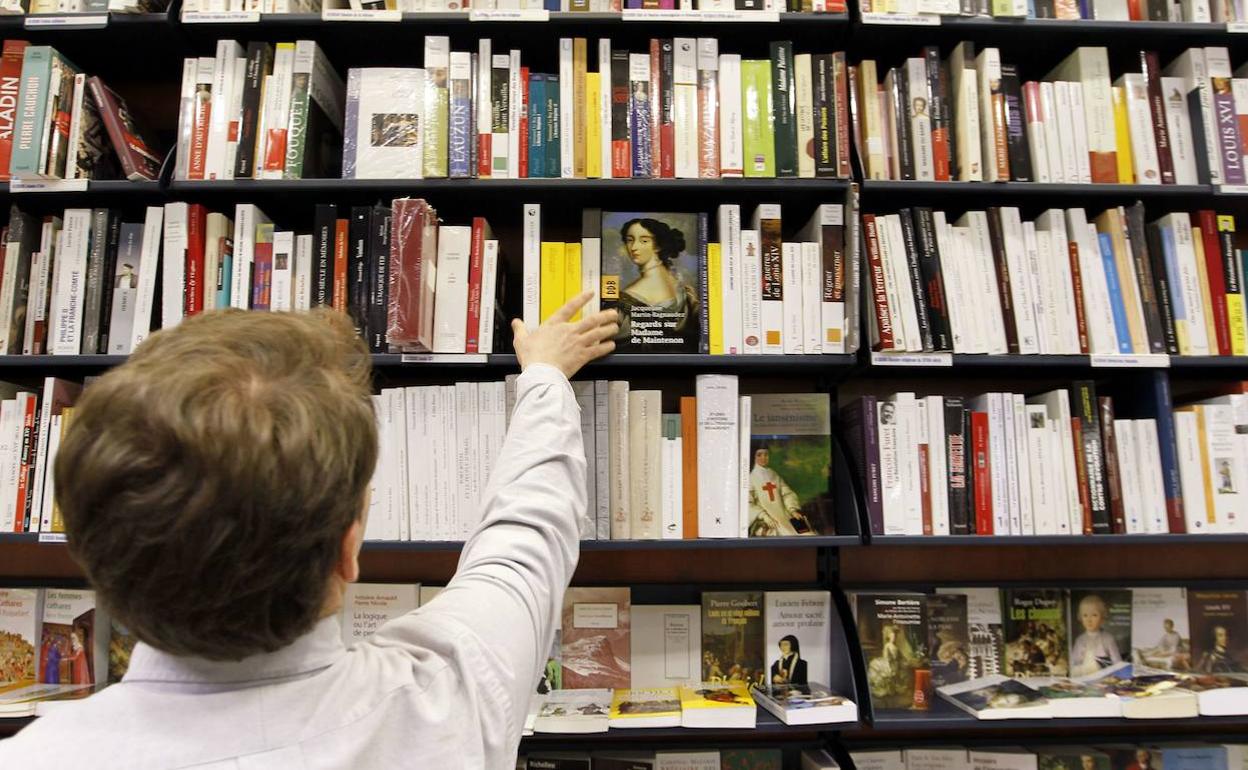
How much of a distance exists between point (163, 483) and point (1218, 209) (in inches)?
89.9

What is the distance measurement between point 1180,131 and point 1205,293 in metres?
0.39

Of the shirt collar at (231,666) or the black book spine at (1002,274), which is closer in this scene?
the shirt collar at (231,666)

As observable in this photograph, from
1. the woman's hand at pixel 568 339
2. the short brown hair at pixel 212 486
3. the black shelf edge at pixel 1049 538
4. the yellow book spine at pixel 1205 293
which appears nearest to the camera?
the short brown hair at pixel 212 486

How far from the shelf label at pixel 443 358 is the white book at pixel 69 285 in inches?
29.7

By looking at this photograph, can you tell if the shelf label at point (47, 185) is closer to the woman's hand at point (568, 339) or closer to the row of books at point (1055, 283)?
the woman's hand at point (568, 339)

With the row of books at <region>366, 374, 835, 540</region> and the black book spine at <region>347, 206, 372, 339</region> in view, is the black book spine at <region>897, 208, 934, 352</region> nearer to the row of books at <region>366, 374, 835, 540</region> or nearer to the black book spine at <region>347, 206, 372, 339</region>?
the row of books at <region>366, 374, 835, 540</region>

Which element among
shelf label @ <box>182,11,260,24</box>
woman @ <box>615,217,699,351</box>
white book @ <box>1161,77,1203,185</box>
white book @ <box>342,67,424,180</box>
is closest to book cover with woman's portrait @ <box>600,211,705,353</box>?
woman @ <box>615,217,699,351</box>

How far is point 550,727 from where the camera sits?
1456mm

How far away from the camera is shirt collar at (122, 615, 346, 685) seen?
622 mm

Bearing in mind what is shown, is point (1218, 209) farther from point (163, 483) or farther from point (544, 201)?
point (163, 483)

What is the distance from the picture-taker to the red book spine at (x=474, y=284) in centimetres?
156

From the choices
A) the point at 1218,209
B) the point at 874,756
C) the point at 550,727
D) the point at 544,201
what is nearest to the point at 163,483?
the point at 550,727

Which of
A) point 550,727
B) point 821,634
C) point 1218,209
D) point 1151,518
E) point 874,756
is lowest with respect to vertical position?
point 874,756

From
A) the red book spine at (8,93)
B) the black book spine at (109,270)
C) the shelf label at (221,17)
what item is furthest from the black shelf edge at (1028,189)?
the red book spine at (8,93)
